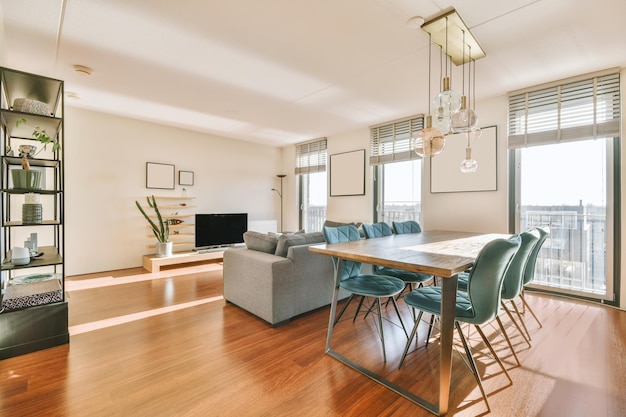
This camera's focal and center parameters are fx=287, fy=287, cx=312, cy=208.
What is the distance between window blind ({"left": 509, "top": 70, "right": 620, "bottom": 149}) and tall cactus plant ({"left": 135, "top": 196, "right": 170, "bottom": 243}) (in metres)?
5.53

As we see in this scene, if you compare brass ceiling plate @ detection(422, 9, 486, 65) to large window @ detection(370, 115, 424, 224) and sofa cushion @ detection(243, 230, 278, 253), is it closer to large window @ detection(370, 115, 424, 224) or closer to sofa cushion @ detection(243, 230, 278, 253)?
large window @ detection(370, 115, 424, 224)

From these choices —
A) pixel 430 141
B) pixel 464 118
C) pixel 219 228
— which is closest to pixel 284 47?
pixel 430 141

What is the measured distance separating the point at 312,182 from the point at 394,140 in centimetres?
242

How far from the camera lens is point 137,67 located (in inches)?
124

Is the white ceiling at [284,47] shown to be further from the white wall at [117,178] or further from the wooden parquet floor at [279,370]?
the wooden parquet floor at [279,370]

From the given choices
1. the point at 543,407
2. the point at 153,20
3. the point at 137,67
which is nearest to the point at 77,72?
the point at 137,67

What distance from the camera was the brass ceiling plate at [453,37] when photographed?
7.54 feet

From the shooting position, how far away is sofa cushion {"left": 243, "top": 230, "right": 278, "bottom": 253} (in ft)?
10.2

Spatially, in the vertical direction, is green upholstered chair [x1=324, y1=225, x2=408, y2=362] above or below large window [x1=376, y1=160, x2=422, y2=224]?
below

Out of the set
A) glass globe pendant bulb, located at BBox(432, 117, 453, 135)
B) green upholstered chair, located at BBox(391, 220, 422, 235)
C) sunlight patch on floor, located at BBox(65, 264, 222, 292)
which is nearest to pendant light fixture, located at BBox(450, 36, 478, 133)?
glass globe pendant bulb, located at BBox(432, 117, 453, 135)

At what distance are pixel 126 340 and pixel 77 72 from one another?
2985mm

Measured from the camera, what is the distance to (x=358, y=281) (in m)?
2.47

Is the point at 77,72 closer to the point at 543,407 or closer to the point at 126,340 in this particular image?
the point at 126,340

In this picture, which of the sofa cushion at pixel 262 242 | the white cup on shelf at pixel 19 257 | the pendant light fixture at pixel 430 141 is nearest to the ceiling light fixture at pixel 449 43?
the pendant light fixture at pixel 430 141
